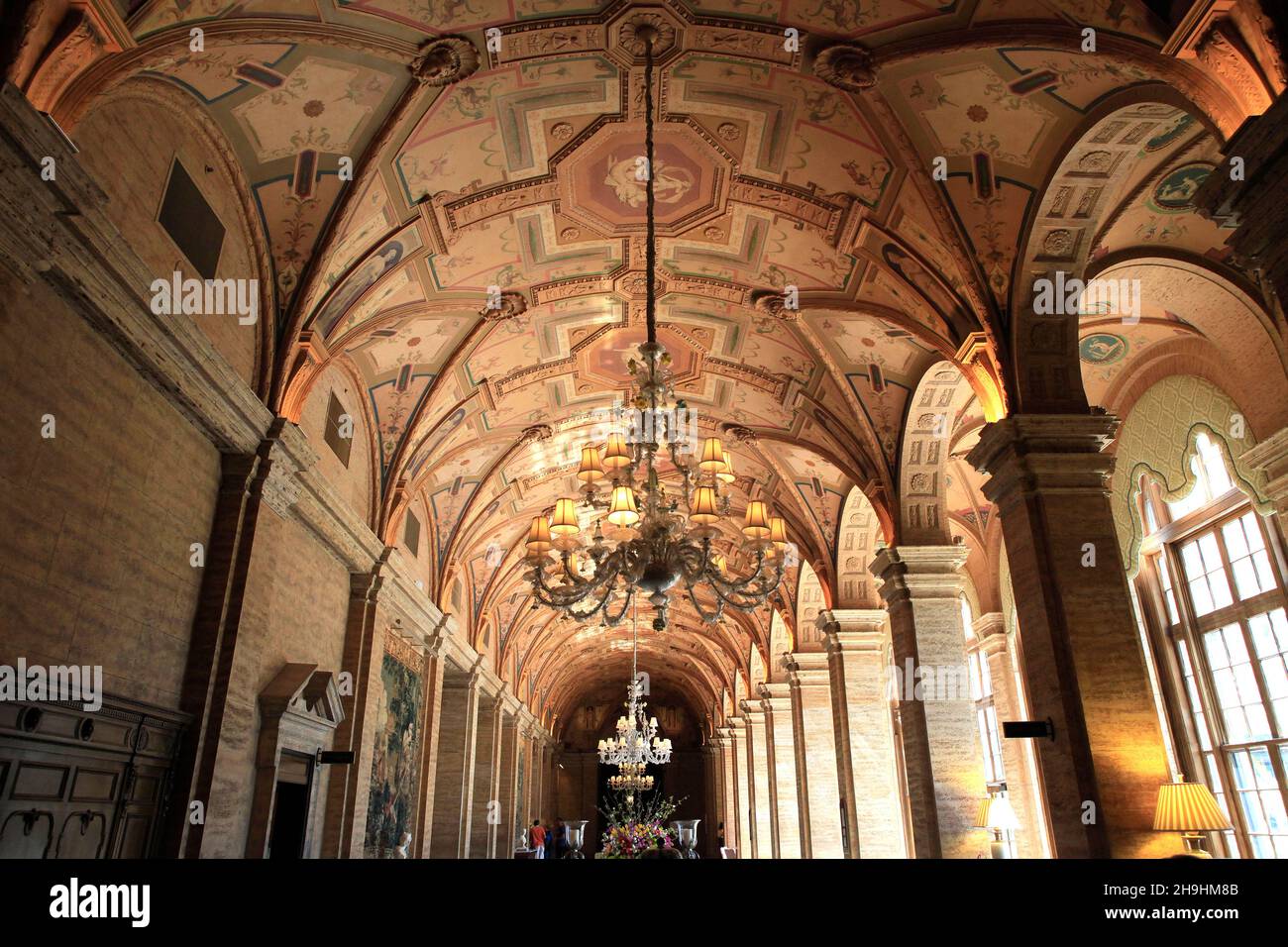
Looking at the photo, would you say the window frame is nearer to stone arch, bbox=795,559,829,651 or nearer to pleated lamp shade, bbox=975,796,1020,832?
pleated lamp shade, bbox=975,796,1020,832

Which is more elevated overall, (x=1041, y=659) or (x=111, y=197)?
(x=111, y=197)

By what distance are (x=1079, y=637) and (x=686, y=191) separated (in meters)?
5.88

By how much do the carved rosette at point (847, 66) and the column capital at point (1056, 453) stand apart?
10.4 ft


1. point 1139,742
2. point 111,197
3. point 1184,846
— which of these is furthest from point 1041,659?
point 111,197

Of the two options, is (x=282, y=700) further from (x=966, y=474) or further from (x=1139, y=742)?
(x=966, y=474)

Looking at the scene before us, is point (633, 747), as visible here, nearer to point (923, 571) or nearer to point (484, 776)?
point (484, 776)

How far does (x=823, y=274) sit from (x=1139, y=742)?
577 centimetres

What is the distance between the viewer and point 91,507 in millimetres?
5328

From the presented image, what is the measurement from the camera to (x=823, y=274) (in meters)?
9.49

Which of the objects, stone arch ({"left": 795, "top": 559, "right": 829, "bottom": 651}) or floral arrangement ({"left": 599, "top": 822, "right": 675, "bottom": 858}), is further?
stone arch ({"left": 795, "top": 559, "right": 829, "bottom": 651})

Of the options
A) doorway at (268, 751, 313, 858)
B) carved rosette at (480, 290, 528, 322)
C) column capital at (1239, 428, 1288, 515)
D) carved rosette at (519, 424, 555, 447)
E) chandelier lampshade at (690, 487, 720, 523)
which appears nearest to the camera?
chandelier lampshade at (690, 487, 720, 523)

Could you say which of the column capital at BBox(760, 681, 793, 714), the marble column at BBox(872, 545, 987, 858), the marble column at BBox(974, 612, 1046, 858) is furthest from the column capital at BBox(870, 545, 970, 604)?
the column capital at BBox(760, 681, 793, 714)

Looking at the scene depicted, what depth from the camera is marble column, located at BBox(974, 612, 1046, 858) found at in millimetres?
12578

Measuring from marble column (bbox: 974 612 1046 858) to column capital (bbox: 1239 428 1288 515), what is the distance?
614 centimetres
